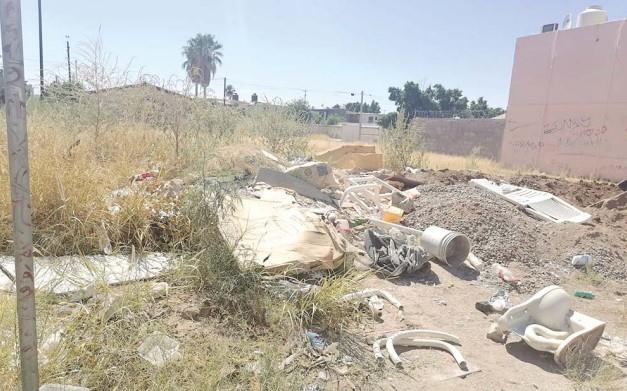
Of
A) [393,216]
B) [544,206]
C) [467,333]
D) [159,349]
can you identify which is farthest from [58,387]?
[544,206]

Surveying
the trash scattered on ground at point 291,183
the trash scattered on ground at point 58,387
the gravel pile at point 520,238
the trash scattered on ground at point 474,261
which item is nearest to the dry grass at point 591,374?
the gravel pile at point 520,238

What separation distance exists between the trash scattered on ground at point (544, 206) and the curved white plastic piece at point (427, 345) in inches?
180

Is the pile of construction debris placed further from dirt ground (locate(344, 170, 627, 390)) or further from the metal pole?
the metal pole

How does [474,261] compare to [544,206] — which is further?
[544,206]

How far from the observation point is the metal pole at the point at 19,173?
1274 millimetres

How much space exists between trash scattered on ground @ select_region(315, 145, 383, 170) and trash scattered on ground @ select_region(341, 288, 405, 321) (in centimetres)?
778

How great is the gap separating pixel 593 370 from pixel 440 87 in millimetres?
48554

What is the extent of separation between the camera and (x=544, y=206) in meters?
7.26

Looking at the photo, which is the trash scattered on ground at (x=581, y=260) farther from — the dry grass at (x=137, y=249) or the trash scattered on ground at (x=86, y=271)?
the trash scattered on ground at (x=86, y=271)

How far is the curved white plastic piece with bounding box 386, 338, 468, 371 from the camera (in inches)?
113

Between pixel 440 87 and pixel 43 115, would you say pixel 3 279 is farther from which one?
pixel 440 87

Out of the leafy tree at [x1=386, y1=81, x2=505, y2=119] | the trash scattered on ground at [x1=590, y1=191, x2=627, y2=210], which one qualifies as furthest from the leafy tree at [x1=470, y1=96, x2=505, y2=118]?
the trash scattered on ground at [x1=590, y1=191, x2=627, y2=210]

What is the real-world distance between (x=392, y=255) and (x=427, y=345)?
57.5 inches

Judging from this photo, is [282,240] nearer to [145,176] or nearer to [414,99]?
[145,176]
